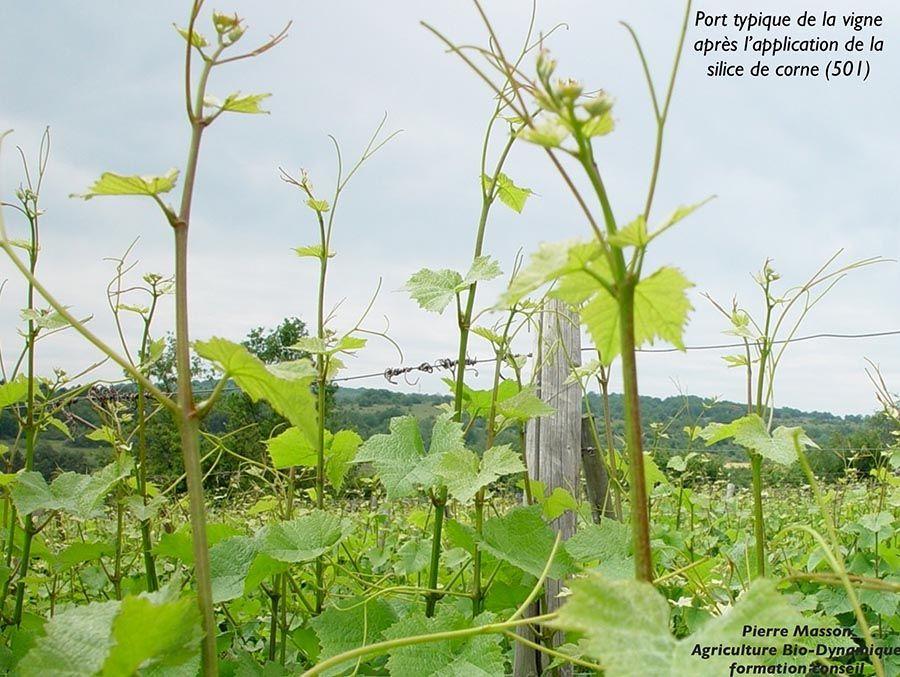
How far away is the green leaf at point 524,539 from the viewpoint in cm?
143

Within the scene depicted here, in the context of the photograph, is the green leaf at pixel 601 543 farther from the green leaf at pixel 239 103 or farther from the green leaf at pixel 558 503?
the green leaf at pixel 239 103

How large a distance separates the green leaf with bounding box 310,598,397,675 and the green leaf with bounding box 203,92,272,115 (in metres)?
0.90

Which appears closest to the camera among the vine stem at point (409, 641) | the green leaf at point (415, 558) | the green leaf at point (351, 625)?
the vine stem at point (409, 641)

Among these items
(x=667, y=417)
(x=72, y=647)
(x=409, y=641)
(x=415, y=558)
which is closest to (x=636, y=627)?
(x=409, y=641)

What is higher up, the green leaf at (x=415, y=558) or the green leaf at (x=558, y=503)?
the green leaf at (x=558, y=503)

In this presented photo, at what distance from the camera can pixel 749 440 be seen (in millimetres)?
1189

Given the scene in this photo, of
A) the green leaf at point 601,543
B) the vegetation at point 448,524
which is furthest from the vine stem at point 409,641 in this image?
the green leaf at point 601,543

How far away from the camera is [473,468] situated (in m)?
1.36

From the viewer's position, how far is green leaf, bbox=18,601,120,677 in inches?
30.9

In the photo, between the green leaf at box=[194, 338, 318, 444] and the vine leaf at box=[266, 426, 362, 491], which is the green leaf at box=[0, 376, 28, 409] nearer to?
the vine leaf at box=[266, 426, 362, 491]


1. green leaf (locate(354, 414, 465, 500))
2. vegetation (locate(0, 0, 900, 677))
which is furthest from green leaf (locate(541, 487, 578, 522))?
green leaf (locate(354, 414, 465, 500))

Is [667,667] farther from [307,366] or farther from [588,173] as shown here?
[307,366]

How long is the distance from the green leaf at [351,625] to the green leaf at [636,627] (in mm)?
899

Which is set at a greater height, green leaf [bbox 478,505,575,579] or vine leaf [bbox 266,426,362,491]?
vine leaf [bbox 266,426,362,491]
